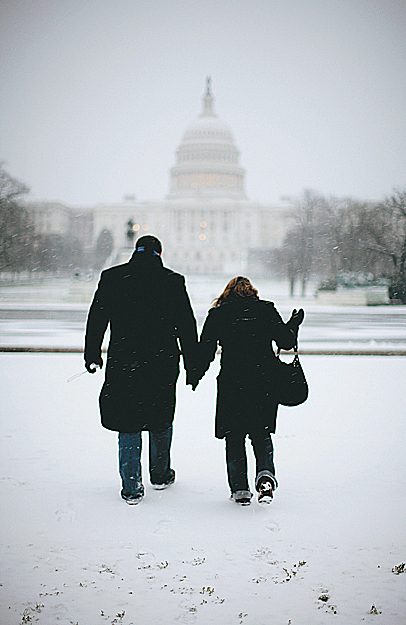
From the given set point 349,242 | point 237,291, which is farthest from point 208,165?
point 237,291

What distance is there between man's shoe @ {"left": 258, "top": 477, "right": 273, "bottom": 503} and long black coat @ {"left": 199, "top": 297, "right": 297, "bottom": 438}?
331mm

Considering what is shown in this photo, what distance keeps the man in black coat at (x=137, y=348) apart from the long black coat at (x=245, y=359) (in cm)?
19

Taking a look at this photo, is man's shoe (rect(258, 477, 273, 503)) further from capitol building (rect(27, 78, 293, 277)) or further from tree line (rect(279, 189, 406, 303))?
capitol building (rect(27, 78, 293, 277))

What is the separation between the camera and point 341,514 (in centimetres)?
415

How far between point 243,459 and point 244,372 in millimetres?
555

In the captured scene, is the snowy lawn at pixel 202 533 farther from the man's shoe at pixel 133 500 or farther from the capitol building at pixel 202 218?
the capitol building at pixel 202 218

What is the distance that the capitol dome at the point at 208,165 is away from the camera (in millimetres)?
109750

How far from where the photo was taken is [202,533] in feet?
12.6

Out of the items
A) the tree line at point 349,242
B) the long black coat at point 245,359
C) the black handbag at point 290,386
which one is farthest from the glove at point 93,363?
the tree line at point 349,242

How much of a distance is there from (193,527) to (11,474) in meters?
1.64

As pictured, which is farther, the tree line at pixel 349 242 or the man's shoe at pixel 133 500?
the tree line at pixel 349 242

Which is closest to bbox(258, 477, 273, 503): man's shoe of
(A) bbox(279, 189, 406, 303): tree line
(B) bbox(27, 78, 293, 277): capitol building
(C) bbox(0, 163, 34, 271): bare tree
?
(A) bbox(279, 189, 406, 303): tree line

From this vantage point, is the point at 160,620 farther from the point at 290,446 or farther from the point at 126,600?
the point at 290,446

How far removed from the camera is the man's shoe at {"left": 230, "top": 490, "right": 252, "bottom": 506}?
14.1 feet
